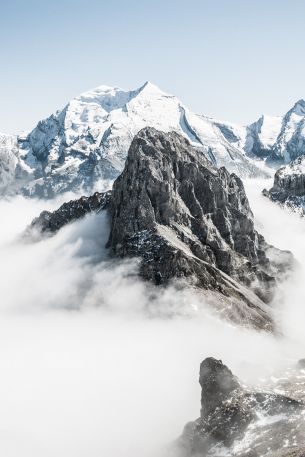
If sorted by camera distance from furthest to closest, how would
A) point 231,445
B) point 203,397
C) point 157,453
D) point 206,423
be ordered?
point 157,453, point 203,397, point 206,423, point 231,445

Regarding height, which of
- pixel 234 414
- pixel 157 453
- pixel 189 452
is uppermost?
pixel 234 414

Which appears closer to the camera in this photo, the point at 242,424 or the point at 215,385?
the point at 242,424

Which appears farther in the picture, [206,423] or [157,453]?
[157,453]

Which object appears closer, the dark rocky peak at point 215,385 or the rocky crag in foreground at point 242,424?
the rocky crag in foreground at point 242,424

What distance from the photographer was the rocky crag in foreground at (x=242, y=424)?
135750mm

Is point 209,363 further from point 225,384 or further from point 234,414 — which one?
point 234,414

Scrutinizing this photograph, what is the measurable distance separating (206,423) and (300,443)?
1137 inches

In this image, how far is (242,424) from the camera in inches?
5723

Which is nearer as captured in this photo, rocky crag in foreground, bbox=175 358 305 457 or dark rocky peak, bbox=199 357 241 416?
rocky crag in foreground, bbox=175 358 305 457

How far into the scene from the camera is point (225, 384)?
16150 centimetres

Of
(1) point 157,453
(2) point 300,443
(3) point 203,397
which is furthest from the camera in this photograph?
(1) point 157,453

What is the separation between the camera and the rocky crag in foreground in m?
136

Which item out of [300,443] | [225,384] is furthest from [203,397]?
[300,443]

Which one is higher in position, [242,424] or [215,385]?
[215,385]
